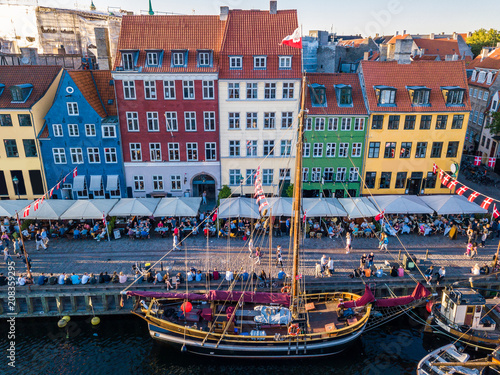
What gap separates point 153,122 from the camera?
41.5 m

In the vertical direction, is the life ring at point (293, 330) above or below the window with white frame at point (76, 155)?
below

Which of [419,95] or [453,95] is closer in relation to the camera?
[419,95]

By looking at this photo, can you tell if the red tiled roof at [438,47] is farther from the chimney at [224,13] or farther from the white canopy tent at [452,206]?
the chimney at [224,13]

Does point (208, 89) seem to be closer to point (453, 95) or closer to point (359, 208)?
point (359, 208)

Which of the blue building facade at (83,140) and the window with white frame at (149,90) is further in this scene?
the blue building facade at (83,140)

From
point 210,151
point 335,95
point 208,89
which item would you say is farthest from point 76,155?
point 335,95

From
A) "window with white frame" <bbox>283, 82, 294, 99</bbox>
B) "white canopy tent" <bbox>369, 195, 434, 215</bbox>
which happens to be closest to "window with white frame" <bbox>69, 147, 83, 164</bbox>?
"window with white frame" <bbox>283, 82, 294, 99</bbox>

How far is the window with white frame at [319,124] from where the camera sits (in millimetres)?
42469

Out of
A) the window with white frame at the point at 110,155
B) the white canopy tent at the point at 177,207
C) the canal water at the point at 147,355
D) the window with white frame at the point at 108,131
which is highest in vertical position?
the window with white frame at the point at 108,131

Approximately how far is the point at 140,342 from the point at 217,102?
2421 cm

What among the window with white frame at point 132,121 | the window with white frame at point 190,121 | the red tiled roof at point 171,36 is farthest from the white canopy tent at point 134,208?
the red tiled roof at point 171,36

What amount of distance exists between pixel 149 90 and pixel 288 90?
14.3 metres

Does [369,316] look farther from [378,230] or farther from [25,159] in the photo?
[25,159]

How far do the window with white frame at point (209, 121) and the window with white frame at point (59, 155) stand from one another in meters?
15.3
